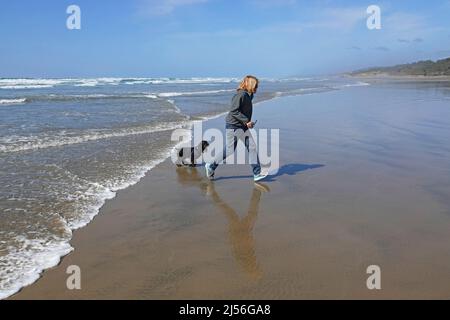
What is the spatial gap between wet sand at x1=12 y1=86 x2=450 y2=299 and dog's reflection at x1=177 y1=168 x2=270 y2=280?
16 mm

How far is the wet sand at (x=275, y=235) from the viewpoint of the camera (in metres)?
3.39

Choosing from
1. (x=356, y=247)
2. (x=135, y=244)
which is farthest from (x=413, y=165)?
(x=135, y=244)

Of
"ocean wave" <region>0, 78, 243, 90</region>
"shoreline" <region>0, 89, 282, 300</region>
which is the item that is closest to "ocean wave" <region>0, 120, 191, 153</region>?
"shoreline" <region>0, 89, 282, 300</region>

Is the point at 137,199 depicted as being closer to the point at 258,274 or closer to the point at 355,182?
the point at 258,274

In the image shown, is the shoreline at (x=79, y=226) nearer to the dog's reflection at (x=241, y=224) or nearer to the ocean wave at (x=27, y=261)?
the ocean wave at (x=27, y=261)

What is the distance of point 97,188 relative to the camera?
20.4 ft

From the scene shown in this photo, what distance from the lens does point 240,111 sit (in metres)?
6.66

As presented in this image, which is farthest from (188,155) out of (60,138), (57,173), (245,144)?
(60,138)

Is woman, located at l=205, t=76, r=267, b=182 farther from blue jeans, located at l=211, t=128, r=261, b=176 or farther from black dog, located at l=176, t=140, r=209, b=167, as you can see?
black dog, located at l=176, t=140, r=209, b=167

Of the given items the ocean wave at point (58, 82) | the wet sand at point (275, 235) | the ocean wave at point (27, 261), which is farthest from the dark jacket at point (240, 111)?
the ocean wave at point (58, 82)

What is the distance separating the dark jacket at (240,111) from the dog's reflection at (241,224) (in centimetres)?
105

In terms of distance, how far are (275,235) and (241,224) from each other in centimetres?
52

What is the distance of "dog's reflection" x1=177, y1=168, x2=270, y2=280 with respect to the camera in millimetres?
3803
